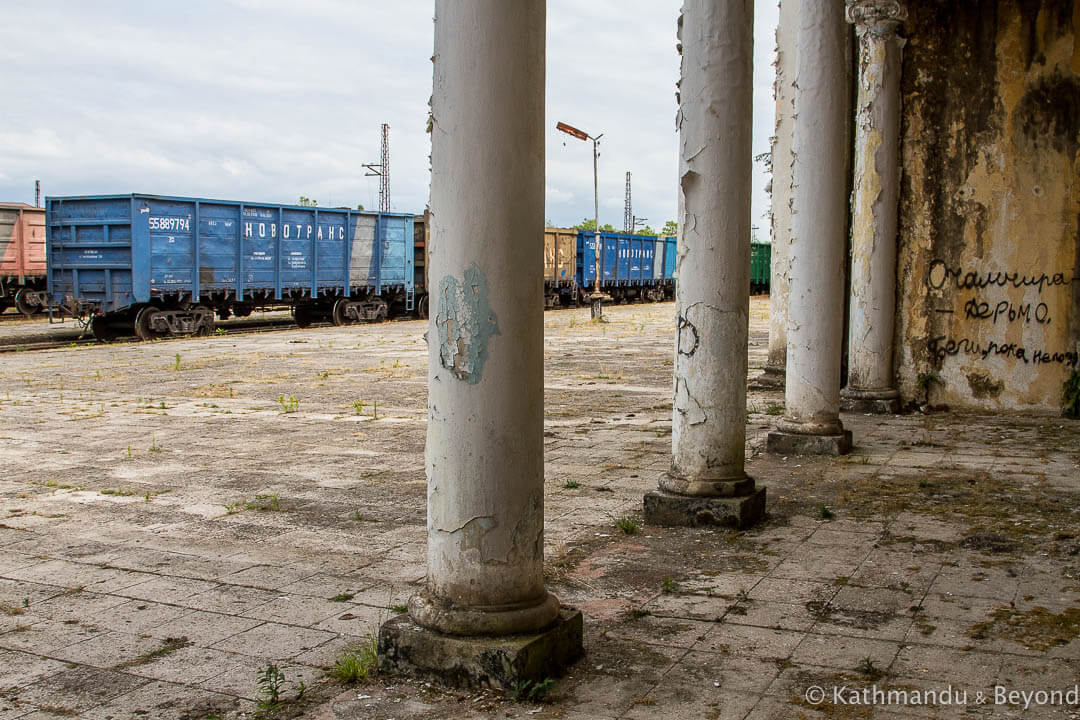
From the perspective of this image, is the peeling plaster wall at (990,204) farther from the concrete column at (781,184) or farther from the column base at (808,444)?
the column base at (808,444)

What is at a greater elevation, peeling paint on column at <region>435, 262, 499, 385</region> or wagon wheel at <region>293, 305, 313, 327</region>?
peeling paint on column at <region>435, 262, 499, 385</region>

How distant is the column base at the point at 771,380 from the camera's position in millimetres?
12469

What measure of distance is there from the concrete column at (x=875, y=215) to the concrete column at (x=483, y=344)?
7.50m

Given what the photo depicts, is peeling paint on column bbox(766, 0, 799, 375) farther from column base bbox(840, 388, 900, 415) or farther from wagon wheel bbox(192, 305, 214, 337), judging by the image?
wagon wheel bbox(192, 305, 214, 337)

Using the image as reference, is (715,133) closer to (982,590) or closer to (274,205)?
(982,590)

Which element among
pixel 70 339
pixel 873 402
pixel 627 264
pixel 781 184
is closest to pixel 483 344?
pixel 873 402

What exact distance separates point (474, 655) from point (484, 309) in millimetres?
1165

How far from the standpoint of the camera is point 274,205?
22.4 metres

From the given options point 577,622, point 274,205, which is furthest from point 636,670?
point 274,205

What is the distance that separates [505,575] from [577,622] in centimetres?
40

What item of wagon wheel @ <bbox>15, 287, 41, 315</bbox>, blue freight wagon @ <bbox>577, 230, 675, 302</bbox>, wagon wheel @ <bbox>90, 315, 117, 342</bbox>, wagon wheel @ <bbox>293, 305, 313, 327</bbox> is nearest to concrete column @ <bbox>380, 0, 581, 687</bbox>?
wagon wheel @ <bbox>90, 315, 117, 342</bbox>

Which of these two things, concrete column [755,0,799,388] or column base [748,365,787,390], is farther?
column base [748,365,787,390]

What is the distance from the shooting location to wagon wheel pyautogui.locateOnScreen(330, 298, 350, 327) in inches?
1008

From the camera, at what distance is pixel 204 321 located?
21500 millimetres
